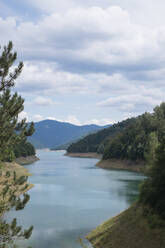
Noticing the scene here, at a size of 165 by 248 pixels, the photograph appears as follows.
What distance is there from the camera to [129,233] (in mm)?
31766

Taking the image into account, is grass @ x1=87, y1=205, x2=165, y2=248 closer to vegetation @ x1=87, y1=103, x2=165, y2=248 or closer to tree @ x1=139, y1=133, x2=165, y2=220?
vegetation @ x1=87, y1=103, x2=165, y2=248

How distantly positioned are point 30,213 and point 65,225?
32.7 ft

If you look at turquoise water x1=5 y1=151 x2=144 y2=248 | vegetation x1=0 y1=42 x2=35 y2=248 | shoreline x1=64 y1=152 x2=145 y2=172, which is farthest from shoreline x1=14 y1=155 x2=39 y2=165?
vegetation x1=0 y1=42 x2=35 y2=248

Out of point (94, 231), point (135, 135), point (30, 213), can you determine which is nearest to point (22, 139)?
point (94, 231)

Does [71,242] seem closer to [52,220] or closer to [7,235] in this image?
[52,220]

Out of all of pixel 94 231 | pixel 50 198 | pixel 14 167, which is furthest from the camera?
pixel 14 167

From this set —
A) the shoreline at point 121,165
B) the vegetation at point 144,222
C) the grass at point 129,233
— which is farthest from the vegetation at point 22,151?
the vegetation at point 144,222

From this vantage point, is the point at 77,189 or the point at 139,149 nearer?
the point at 77,189

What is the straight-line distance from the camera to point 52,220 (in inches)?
1791

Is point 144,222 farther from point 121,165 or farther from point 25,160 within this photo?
point 25,160

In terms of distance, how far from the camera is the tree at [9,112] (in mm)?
20250

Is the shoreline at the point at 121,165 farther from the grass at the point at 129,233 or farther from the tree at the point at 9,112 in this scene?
the tree at the point at 9,112

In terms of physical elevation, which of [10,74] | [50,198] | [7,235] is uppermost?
[10,74]

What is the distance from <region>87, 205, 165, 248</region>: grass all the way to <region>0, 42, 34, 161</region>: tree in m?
16.1
